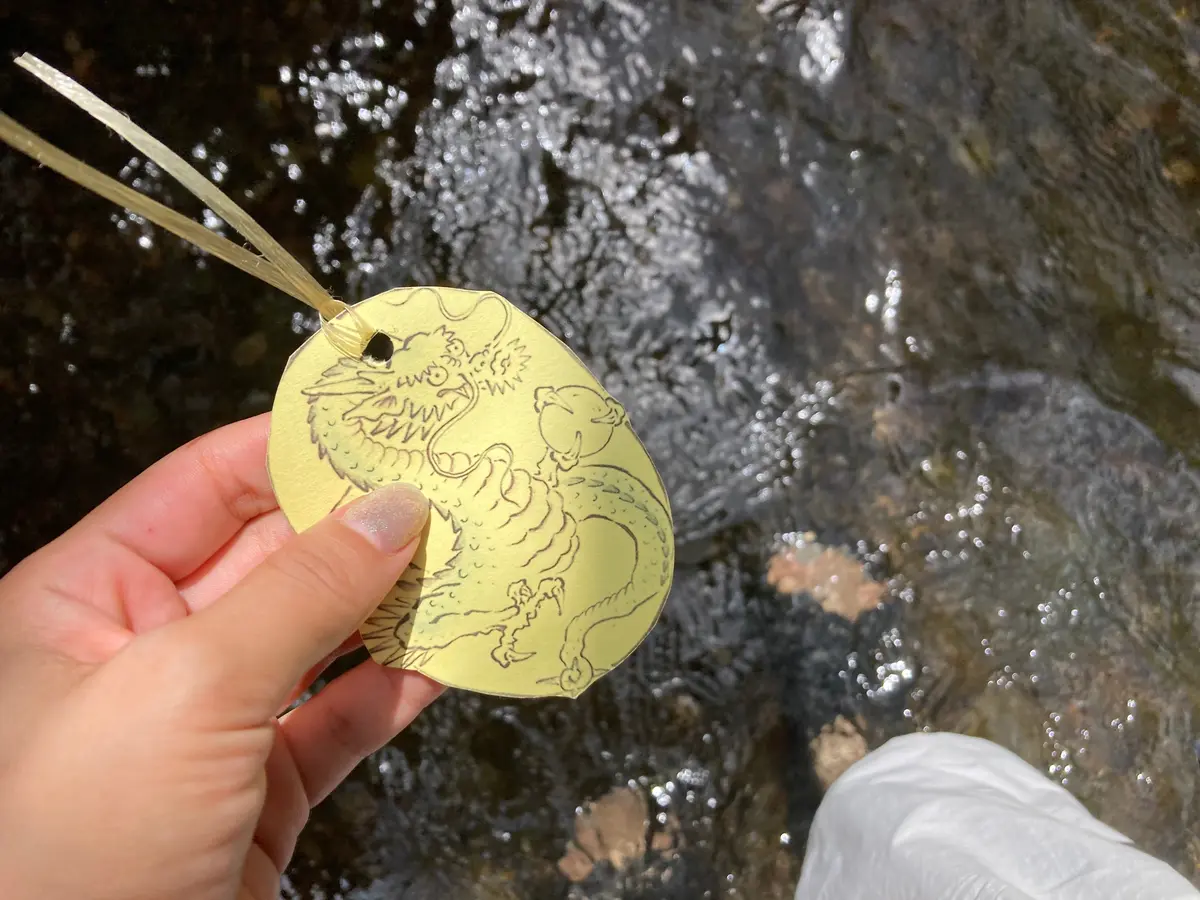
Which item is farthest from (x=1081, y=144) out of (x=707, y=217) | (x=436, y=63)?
(x=436, y=63)

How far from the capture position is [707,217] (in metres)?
1.19

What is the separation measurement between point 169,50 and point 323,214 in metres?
0.35

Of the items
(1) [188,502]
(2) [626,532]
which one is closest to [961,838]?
(2) [626,532]

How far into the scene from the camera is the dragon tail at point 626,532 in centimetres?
63

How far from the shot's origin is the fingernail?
58cm

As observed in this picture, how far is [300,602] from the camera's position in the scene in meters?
0.55

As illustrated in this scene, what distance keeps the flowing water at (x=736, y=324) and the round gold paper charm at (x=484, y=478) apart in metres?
0.52

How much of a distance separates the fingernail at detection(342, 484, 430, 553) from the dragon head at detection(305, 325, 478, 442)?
0.05 meters

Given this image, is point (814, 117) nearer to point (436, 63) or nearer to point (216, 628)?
point (436, 63)

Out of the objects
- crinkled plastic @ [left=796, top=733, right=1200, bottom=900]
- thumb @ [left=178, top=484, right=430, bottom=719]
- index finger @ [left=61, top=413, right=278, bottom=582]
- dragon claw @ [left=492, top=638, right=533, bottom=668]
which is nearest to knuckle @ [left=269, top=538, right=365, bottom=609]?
thumb @ [left=178, top=484, right=430, bottom=719]

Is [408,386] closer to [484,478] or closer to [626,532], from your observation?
[484,478]

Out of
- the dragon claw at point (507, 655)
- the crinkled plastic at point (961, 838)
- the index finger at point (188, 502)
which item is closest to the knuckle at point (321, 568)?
the dragon claw at point (507, 655)

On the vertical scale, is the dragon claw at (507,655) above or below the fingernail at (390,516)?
below

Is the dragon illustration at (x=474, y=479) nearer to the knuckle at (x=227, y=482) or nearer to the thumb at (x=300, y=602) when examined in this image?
Result: the thumb at (x=300, y=602)
